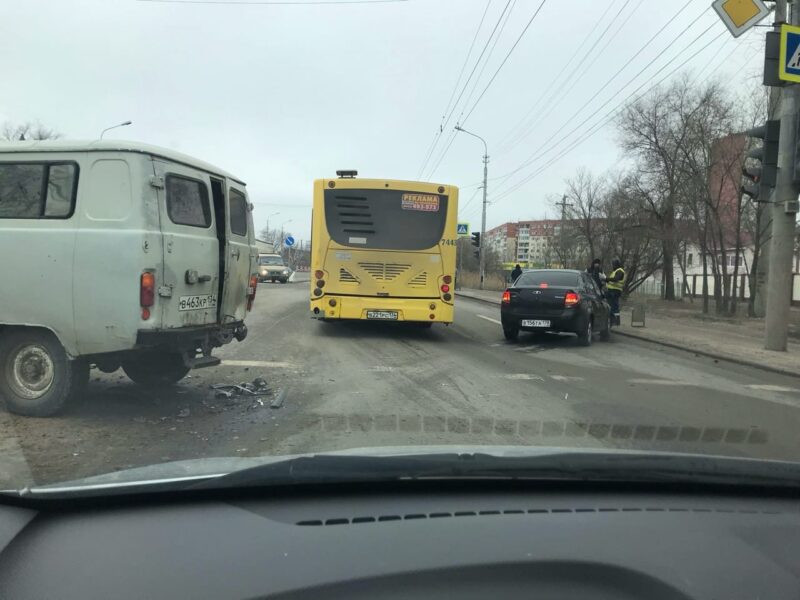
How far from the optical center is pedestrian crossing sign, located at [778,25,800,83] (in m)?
11.3

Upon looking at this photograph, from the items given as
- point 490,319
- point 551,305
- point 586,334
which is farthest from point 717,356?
point 490,319

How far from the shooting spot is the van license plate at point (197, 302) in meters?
6.31

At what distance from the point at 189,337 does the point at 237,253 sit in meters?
1.35

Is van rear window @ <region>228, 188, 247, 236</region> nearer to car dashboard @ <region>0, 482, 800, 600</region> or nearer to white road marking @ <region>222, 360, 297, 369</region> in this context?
white road marking @ <region>222, 360, 297, 369</region>

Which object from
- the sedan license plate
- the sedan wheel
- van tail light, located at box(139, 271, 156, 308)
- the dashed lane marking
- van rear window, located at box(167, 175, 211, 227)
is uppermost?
van rear window, located at box(167, 175, 211, 227)

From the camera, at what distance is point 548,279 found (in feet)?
44.9

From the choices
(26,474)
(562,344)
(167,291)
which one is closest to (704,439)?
(167,291)

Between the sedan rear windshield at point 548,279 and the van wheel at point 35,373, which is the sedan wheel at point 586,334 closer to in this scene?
the sedan rear windshield at point 548,279

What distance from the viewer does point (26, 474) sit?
4.49m

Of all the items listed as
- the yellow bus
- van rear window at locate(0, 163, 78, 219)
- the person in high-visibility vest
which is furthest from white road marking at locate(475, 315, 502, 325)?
van rear window at locate(0, 163, 78, 219)

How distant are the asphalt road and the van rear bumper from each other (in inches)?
26.5

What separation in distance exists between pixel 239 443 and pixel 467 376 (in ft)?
14.0

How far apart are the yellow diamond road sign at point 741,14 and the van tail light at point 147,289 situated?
11091 mm

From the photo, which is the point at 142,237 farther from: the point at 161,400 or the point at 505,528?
the point at 505,528
